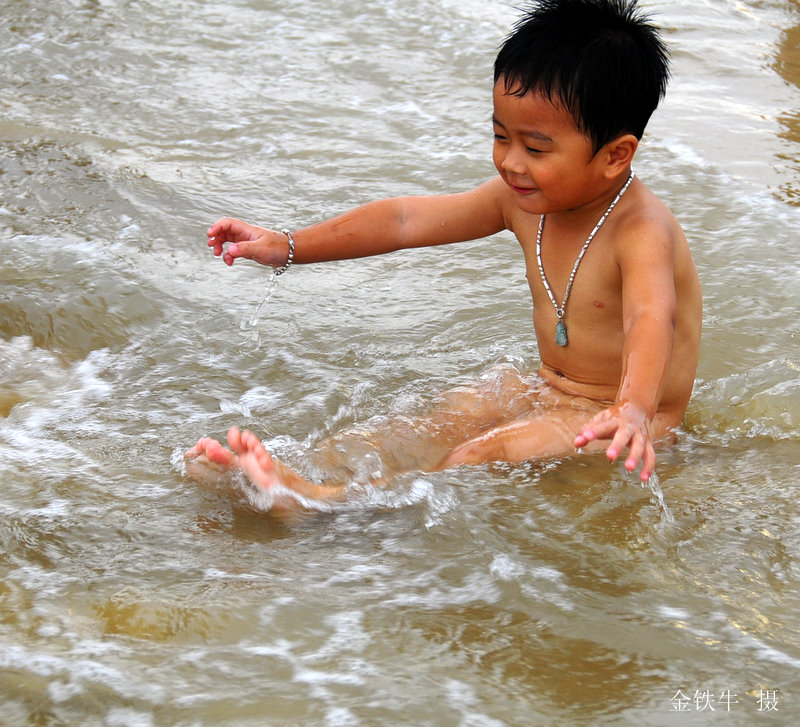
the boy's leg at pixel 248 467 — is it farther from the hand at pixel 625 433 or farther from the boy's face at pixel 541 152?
the boy's face at pixel 541 152

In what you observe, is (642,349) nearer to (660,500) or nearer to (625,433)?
(625,433)

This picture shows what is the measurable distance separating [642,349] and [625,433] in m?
0.34

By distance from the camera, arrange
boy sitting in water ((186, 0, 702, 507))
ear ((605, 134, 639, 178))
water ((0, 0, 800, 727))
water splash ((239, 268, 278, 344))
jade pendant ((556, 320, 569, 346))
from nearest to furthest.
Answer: water ((0, 0, 800, 727)), boy sitting in water ((186, 0, 702, 507)), ear ((605, 134, 639, 178)), jade pendant ((556, 320, 569, 346)), water splash ((239, 268, 278, 344))

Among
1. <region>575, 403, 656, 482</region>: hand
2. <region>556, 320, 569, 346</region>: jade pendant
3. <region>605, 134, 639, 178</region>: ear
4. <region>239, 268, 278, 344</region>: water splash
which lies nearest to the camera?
<region>575, 403, 656, 482</region>: hand

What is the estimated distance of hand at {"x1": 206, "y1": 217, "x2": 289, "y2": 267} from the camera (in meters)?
3.17

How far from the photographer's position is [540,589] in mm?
2348

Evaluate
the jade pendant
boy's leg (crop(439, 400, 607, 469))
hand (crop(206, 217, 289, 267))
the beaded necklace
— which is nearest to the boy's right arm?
hand (crop(206, 217, 289, 267))

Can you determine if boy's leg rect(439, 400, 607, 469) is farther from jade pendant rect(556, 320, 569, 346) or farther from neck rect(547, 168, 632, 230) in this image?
neck rect(547, 168, 632, 230)

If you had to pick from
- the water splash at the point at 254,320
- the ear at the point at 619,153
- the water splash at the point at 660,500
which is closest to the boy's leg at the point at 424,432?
the water splash at the point at 660,500

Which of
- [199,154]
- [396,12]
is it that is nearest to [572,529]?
[199,154]

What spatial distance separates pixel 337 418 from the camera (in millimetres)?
3281

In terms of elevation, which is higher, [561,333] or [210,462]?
[561,333]

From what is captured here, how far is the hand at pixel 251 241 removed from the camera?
10.4 ft

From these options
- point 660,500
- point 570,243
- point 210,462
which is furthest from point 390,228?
point 660,500
